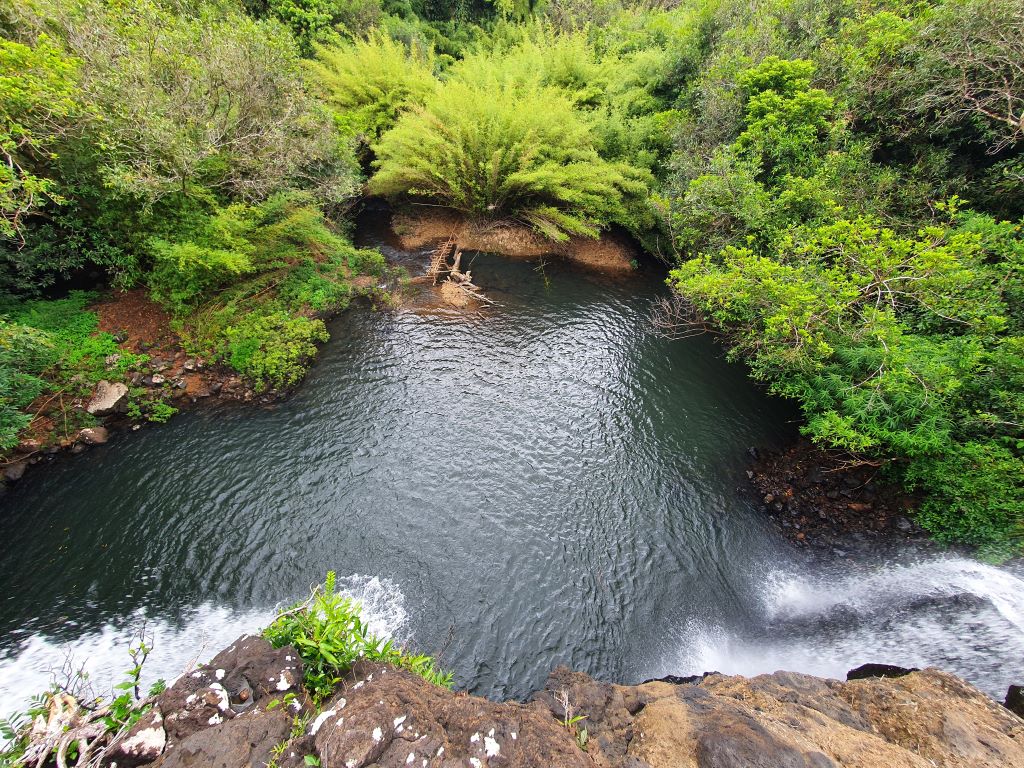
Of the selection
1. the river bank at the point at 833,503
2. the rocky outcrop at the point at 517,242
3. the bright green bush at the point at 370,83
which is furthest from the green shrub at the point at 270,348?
the river bank at the point at 833,503

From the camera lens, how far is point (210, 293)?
1108cm

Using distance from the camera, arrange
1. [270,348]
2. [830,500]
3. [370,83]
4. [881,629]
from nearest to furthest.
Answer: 1. [881,629]
2. [830,500]
3. [270,348]
4. [370,83]

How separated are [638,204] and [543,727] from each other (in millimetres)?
15369

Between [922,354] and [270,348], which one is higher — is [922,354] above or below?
above

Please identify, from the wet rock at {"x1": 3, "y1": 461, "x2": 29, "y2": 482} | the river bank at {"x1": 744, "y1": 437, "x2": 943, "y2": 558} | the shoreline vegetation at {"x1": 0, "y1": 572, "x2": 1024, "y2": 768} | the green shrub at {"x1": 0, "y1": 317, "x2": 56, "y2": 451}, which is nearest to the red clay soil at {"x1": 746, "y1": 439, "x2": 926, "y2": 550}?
the river bank at {"x1": 744, "y1": 437, "x2": 943, "y2": 558}

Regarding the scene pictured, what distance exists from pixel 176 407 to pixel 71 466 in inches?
77.2

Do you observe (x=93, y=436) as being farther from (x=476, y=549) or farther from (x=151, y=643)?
(x=476, y=549)

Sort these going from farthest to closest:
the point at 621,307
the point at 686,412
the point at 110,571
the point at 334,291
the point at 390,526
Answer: the point at 621,307 < the point at 334,291 < the point at 686,412 < the point at 390,526 < the point at 110,571

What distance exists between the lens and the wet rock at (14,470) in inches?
305

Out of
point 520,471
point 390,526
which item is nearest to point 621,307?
point 520,471

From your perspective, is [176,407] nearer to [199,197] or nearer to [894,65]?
[199,197]

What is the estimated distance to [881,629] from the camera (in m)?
6.81

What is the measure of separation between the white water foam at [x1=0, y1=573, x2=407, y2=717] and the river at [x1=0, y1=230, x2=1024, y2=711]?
0.03m

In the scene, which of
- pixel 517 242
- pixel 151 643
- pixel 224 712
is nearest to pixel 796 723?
pixel 224 712
